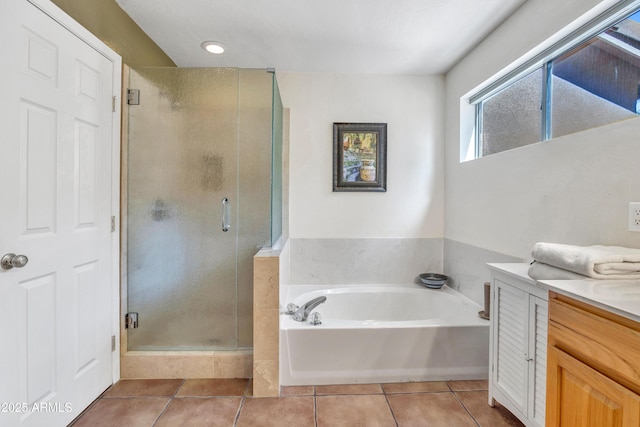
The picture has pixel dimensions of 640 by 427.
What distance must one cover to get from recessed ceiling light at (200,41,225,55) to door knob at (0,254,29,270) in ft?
5.97

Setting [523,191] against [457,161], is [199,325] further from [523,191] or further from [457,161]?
[457,161]

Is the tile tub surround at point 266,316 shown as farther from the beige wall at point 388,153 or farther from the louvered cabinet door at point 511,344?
the louvered cabinet door at point 511,344

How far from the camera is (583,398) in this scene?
90cm

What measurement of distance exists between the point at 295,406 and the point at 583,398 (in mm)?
1315

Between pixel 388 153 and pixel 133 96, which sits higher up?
pixel 133 96

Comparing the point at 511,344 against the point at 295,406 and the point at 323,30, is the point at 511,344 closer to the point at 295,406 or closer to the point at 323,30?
the point at 295,406

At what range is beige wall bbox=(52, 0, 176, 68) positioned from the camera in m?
1.49

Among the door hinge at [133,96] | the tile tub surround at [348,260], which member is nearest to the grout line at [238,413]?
the tile tub surround at [348,260]

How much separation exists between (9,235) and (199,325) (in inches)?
43.7

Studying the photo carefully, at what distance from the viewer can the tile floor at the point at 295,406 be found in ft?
4.96

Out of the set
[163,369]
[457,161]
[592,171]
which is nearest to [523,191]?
[592,171]

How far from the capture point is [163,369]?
1868 mm

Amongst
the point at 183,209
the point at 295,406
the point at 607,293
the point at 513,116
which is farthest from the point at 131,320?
the point at 513,116

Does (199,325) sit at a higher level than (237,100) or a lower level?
lower
